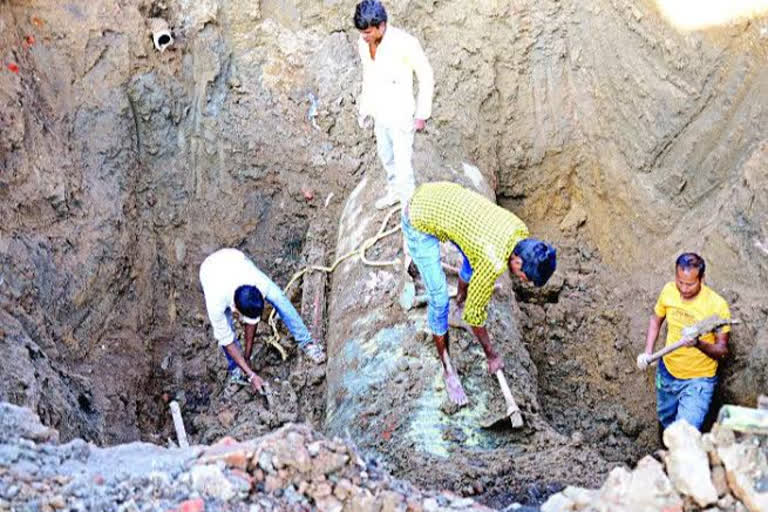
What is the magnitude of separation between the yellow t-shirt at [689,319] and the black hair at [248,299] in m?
2.56

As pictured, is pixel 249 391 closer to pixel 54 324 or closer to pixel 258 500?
pixel 54 324

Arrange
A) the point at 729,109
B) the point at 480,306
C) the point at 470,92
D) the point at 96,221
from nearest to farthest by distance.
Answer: the point at 480,306 < the point at 729,109 < the point at 96,221 < the point at 470,92

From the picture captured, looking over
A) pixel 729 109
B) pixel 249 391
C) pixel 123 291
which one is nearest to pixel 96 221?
pixel 123 291

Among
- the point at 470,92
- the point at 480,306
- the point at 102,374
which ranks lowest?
the point at 480,306

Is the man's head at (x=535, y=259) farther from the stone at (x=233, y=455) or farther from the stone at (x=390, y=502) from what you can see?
the stone at (x=233, y=455)

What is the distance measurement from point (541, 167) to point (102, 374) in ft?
13.0

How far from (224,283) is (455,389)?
6.17ft

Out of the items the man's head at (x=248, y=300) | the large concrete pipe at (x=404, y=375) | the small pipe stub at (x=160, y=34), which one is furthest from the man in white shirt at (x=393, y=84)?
the small pipe stub at (x=160, y=34)

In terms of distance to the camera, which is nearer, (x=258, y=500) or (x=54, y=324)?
(x=258, y=500)

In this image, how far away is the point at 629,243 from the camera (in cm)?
720

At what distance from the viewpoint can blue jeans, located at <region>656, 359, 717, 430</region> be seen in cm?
544

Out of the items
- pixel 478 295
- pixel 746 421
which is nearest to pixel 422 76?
pixel 478 295

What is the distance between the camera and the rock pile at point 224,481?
3600 mm

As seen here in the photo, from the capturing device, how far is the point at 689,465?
3.51 m
